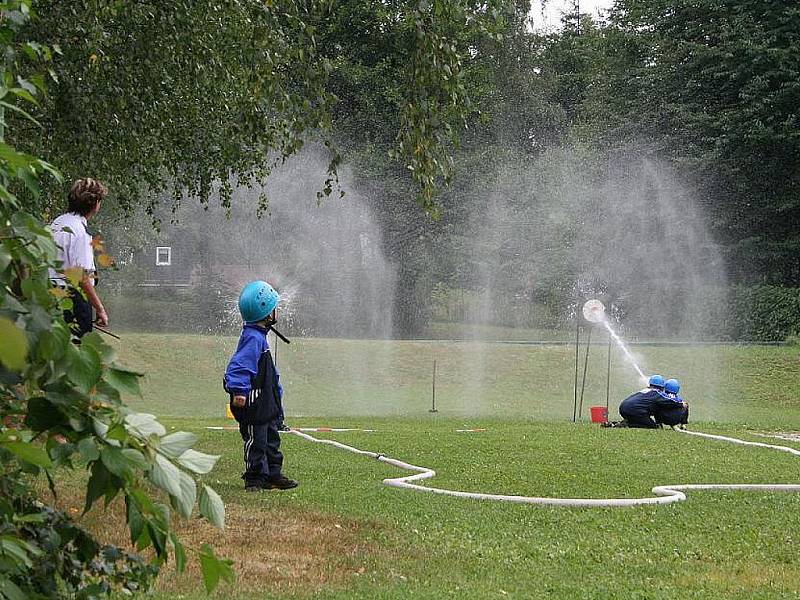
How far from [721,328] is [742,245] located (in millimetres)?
4201

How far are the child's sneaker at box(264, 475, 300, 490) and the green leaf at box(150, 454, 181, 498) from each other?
19.4 feet

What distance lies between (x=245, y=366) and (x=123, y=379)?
556 cm

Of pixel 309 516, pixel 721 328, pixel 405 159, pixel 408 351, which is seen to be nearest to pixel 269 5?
pixel 405 159

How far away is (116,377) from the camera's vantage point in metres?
1.86

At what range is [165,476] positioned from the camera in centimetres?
179

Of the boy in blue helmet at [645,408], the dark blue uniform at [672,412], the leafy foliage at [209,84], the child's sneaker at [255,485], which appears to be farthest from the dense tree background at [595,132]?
the child's sneaker at [255,485]

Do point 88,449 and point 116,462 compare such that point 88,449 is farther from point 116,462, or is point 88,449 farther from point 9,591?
point 9,591

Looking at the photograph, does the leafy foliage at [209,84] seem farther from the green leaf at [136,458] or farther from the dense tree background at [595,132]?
the dense tree background at [595,132]

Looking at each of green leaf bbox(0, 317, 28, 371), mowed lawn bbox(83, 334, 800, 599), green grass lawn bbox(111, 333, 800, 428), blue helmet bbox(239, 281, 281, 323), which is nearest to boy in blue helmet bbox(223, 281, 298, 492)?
blue helmet bbox(239, 281, 281, 323)

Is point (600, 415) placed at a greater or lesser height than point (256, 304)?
lesser

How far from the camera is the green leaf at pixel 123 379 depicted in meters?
1.85

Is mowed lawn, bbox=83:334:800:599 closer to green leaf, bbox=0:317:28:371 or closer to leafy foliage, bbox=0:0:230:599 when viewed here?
leafy foliage, bbox=0:0:230:599

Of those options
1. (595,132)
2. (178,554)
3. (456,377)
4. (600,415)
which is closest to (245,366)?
(178,554)

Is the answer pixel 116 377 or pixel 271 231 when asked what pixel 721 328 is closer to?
pixel 271 231
